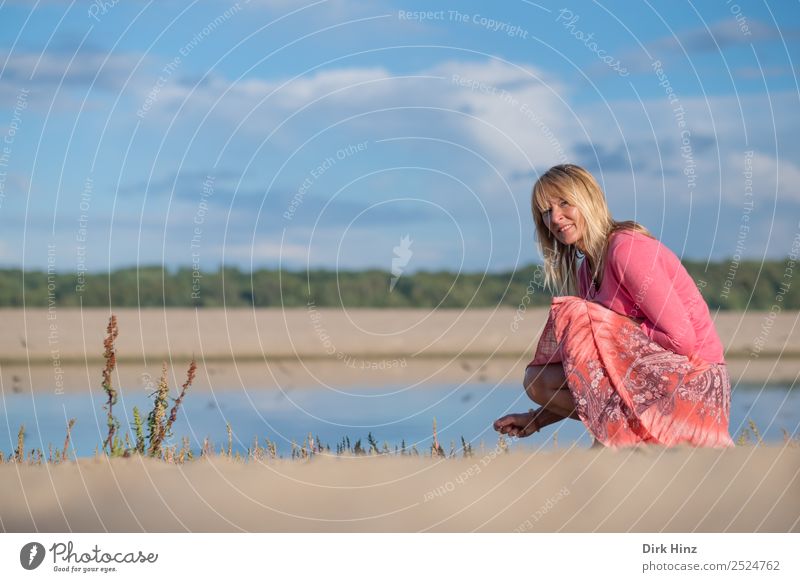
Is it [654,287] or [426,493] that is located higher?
[654,287]

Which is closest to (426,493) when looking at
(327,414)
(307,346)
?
(327,414)

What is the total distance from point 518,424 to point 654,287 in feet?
4.03

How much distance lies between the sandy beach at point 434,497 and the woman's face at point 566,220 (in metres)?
1.32

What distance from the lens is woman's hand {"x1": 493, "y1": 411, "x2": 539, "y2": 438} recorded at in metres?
Answer: 6.84

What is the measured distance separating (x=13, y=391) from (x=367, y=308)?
44.9 ft

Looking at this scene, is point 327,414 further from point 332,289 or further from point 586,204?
point 332,289

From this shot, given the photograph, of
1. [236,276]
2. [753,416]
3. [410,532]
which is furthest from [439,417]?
[236,276]

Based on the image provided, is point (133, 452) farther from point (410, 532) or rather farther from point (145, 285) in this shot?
point (145, 285)

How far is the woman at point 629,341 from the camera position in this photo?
6.35 m

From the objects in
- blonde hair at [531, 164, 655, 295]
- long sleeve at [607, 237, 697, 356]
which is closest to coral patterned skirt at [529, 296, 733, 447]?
long sleeve at [607, 237, 697, 356]

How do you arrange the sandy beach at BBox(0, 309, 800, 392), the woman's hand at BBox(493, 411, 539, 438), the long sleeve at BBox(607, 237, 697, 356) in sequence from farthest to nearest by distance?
the sandy beach at BBox(0, 309, 800, 392) → the woman's hand at BBox(493, 411, 539, 438) → the long sleeve at BBox(607, 237, 697, 356)

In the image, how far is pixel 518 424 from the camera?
271 inches

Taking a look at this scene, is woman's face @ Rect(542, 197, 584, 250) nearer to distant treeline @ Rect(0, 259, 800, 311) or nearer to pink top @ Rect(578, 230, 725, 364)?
pink top @ Rect(578, 230, 725, 364)

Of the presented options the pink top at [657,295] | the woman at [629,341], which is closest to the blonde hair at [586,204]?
the woman at [629,341]
